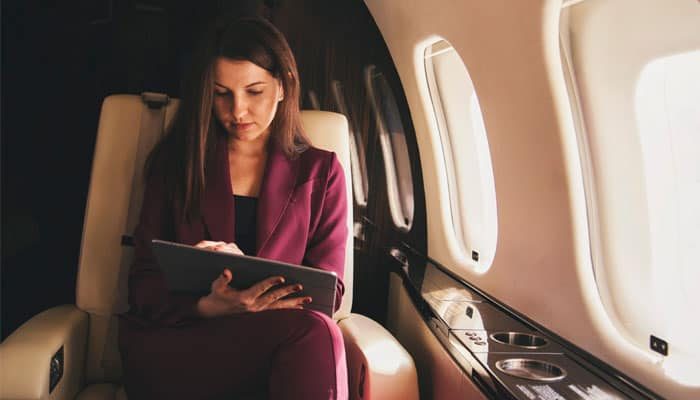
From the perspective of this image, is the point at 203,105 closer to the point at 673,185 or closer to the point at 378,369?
the point at 378,369

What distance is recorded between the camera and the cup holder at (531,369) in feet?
5.72

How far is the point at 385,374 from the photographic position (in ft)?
6.57

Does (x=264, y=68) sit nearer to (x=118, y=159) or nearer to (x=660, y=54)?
(x=118, y=159)

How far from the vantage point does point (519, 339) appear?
2.11 m

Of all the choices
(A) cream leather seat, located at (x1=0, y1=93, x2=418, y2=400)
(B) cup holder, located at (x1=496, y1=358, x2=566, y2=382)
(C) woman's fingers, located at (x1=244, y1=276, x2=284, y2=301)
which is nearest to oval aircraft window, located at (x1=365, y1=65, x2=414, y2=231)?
(A) cream leather seat, located at (x1=0, y1=93, x2=418, y2=400)

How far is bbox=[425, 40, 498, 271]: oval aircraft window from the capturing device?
2.87 m

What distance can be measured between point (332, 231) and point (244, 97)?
1.85 ft

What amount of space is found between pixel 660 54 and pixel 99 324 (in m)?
1.98

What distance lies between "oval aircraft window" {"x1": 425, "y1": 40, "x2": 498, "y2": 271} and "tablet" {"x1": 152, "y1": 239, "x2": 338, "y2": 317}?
4.21 ft

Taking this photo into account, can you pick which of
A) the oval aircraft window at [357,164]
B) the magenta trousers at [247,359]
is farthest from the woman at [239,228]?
the oval aircraft window at [357,164]

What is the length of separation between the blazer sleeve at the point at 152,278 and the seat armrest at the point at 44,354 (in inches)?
8.6

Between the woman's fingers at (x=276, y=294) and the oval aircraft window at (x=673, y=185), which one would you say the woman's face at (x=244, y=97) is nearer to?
the woman's fingers at (x=276, y=294)

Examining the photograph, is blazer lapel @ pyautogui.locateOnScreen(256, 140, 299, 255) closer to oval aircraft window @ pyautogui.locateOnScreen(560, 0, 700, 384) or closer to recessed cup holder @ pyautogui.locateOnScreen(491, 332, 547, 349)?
recessed cup holder @ pyautogui.locateOnScreen(491, 332, 547, 349)

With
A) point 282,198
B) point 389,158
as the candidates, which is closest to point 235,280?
point 282,198
